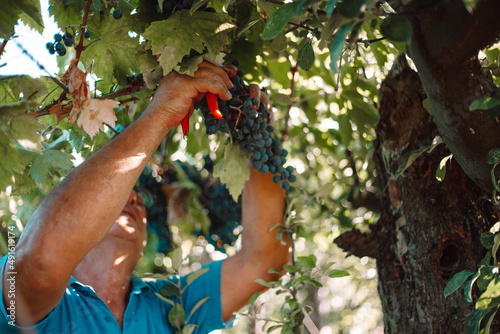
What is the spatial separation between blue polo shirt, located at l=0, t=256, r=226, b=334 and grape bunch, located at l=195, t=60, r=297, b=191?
0.76 m

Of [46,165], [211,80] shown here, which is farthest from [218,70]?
[46,165]

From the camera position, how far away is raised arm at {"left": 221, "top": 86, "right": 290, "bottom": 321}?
6.82 feet

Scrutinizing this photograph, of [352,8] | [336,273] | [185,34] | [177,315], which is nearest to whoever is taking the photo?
[352,8]

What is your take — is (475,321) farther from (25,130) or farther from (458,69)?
(25,130)

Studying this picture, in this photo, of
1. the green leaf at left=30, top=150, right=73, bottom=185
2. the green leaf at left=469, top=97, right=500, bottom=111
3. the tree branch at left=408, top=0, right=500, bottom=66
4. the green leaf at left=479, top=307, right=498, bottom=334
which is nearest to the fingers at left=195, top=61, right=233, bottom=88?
the green leaf at left=30, top=150, right=73, bottom=185

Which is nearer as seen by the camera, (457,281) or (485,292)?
(485,292)

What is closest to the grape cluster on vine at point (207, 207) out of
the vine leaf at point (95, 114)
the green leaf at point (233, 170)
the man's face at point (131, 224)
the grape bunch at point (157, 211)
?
the grape bunch at point (157, 211)

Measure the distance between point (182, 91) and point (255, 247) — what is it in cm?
92

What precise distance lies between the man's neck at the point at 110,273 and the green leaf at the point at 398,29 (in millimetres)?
1650

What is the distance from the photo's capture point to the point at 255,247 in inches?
84.2

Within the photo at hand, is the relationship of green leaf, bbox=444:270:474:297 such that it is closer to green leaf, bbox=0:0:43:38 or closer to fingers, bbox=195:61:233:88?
fingers, bbox=195:61:233:88

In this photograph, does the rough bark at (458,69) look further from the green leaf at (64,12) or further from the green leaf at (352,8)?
the green leaf at (64,12)

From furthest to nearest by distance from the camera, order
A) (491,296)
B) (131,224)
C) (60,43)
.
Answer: (131,224), (60,43), (491,296)

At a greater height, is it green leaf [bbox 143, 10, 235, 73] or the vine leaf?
green leaf [bbox 143, 10, 235, 73]
